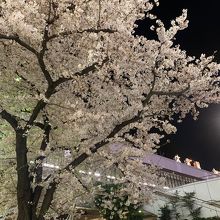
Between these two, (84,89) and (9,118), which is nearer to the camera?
(9,118)

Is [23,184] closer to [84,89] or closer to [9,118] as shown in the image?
[9,118]

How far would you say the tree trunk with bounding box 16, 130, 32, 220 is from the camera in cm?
922

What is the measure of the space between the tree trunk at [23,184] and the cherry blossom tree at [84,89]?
3cm

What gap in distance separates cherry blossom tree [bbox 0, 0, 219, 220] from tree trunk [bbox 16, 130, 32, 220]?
3 cm

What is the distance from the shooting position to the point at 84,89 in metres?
12.9

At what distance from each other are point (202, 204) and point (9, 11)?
18.2 meters

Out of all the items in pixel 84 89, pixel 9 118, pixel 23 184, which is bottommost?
pixel 23 184

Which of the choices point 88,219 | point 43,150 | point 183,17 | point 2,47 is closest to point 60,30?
point 2,47

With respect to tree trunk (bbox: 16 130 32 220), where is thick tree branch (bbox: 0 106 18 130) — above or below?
above

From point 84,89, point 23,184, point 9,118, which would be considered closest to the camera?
point 23,184

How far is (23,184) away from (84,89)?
4734mm

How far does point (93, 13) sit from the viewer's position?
11.3 meters

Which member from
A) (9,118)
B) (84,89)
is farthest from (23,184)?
(84,89)

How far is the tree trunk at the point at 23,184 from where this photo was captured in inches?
363
